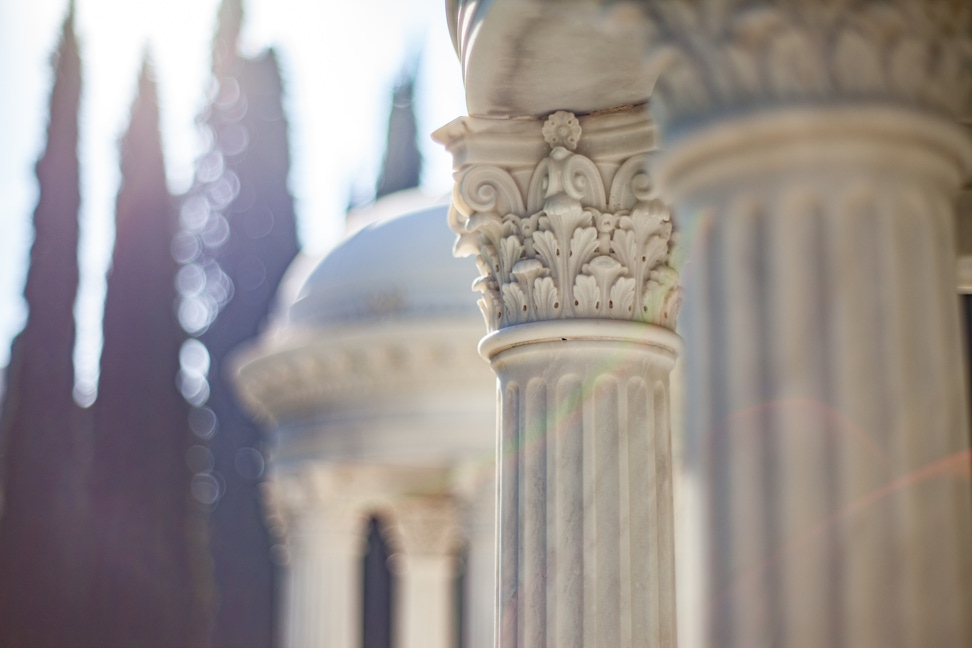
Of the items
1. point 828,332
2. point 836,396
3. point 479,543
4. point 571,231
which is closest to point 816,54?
point 828,332

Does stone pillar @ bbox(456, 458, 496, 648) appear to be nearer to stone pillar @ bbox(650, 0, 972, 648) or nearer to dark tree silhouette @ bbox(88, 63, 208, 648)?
stone pillar @ bbox(650, 0, 972, 648)

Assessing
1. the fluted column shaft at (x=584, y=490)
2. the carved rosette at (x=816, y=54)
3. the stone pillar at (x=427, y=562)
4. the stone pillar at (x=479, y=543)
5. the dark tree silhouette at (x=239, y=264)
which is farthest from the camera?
the dark tree silhouette at (x=239, y=264)

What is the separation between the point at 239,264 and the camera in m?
49.1

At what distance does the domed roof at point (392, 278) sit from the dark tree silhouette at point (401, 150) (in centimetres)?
3209

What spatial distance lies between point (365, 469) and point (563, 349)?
43.9 ft

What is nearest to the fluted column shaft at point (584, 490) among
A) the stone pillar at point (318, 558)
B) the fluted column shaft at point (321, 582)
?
the stone pillar at point (318, 558)

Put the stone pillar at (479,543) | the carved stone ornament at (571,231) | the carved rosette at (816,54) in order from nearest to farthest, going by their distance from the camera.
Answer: the carved rosette at (816,54) → the carved stone ornament at (571,231) → the stone pillar at (479,543)

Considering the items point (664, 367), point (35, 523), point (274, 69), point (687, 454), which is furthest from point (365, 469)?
point (274, 69)

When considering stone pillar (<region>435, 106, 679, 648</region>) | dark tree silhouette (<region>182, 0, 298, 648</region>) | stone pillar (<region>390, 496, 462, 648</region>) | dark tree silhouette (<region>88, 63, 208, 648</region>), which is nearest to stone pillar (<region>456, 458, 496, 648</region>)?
stone pillar (<region>390, 496, 462, 648</region>)

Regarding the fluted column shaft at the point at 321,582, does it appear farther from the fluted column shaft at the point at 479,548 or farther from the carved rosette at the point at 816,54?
the carved rosette at the point at 816,54

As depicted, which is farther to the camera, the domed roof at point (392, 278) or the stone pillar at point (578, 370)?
the domed roof at point (392, 278)

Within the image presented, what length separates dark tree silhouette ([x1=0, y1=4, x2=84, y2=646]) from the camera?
36.2 metres

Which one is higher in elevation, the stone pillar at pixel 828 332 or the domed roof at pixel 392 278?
the domed roof at pixel 392 278

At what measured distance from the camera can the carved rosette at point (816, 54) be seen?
3.71 m
